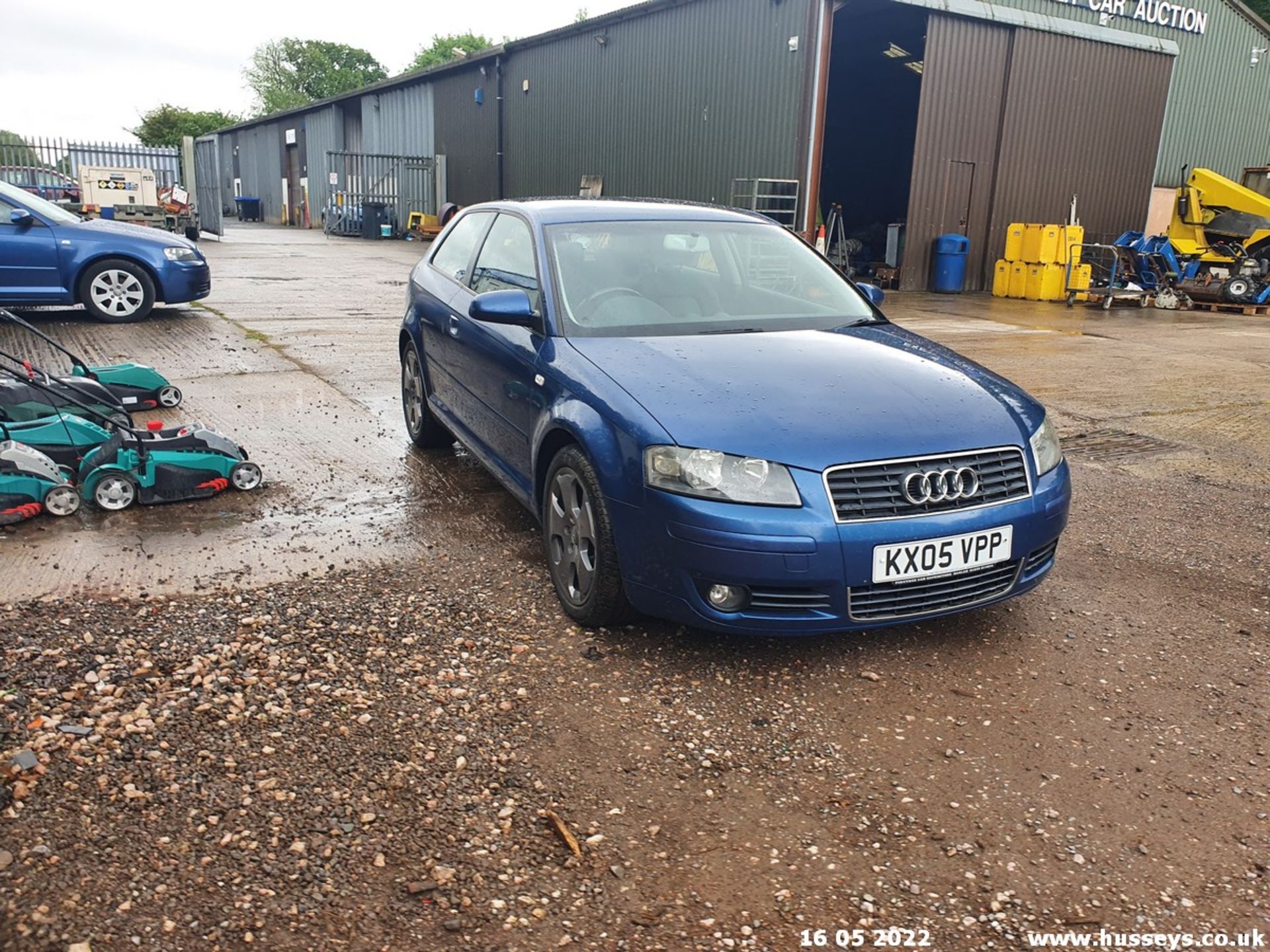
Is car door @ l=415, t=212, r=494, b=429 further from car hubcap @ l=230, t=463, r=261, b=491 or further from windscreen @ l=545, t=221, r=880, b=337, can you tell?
car hubcap @ l=230, t=463, r=261, b=491

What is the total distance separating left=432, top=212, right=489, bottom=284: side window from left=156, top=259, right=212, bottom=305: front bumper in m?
6.31

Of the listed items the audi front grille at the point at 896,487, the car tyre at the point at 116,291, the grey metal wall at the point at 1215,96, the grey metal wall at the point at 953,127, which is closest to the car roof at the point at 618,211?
the audi front grille at the point at 896,487

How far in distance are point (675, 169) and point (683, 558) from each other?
746 inches

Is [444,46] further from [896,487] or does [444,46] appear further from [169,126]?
[896,487]

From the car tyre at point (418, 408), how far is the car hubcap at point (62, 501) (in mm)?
1907

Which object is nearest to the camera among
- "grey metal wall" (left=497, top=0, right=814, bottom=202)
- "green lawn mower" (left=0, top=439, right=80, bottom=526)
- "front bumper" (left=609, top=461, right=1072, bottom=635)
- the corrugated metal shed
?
"front bumper" (left=609, top=461, right=1072, bottom=635)

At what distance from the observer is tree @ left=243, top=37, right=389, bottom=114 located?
90.0 m

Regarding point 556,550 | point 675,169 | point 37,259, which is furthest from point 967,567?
point 675,169

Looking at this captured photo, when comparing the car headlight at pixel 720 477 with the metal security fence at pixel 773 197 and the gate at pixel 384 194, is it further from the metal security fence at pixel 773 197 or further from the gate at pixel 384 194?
the gate at pixel 384 194

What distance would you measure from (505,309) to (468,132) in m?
27.8

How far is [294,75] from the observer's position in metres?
91.2

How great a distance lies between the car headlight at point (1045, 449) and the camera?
3.63m

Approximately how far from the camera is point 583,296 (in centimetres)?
429
